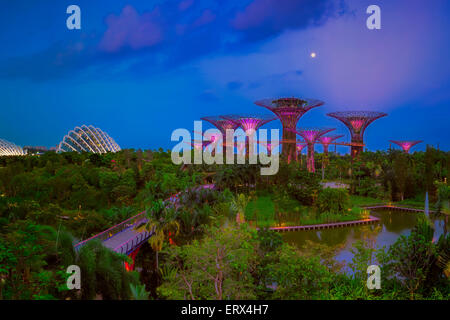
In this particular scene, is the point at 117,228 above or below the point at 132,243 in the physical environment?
above

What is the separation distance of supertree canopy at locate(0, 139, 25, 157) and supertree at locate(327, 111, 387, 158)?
65.3 meters

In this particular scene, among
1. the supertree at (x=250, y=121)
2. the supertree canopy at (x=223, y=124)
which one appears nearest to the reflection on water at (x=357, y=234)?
the supertree at (x=250, y=121)

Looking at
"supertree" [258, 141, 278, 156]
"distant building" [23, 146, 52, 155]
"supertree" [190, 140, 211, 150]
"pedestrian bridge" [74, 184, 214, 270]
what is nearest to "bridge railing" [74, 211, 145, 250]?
"pedestrian bridge" [74, 184, 214, 270]

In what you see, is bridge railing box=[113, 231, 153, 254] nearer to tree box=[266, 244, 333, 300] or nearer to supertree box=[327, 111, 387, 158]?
tree box=[266, 244, 333, 300]

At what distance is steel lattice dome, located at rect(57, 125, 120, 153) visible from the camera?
64.3 meters

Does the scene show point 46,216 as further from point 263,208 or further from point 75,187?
point 263,208

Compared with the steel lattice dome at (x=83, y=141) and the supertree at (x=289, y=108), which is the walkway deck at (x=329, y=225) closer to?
the supertree at (x=289, y=108)

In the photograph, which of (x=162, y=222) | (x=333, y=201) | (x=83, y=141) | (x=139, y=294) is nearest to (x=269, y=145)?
(x=333, y=201)

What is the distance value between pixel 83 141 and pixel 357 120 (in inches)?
1997

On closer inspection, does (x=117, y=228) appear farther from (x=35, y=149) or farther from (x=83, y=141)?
(x=35, y=149)

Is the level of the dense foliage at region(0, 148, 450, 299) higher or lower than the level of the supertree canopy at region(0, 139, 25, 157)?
lower

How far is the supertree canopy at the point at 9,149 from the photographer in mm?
68900

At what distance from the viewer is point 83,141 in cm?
6506

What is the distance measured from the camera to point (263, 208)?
→ 2497 cm
